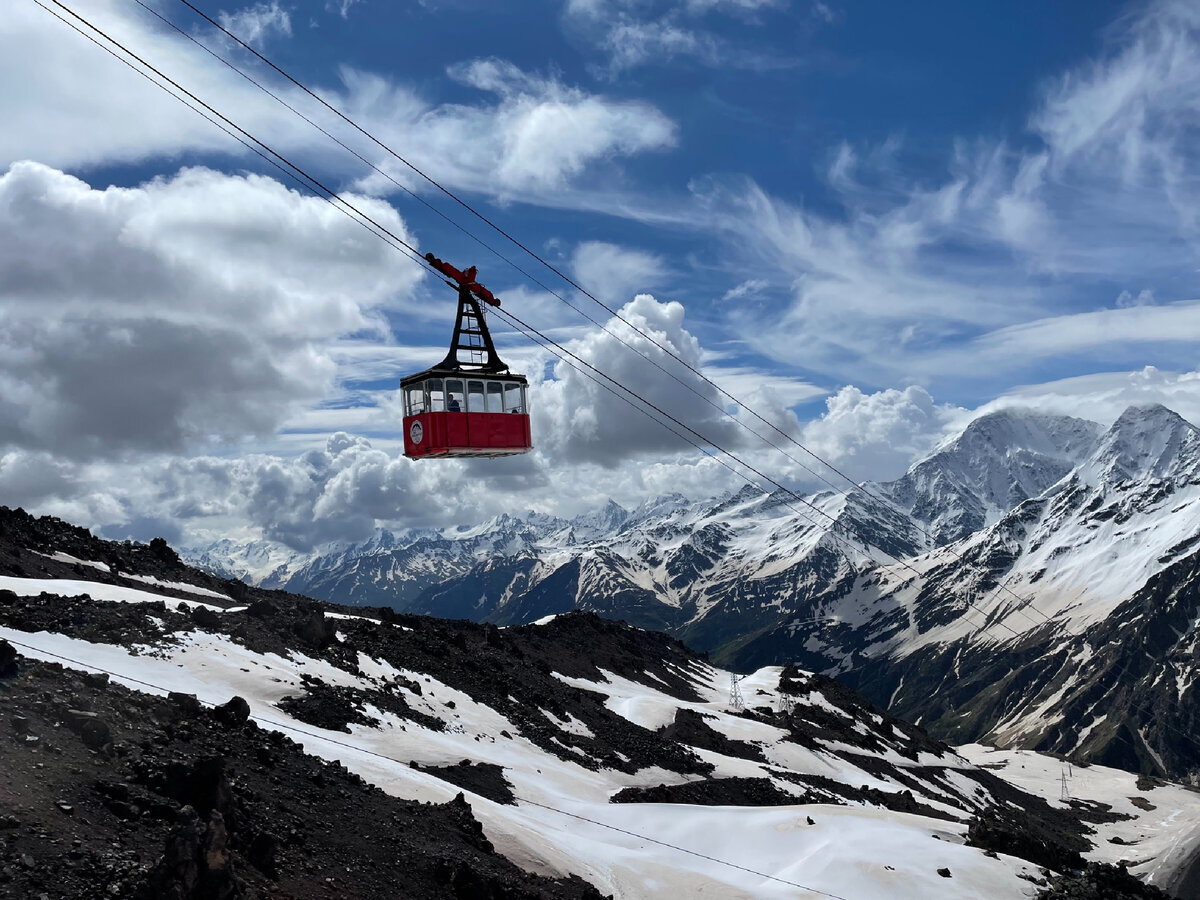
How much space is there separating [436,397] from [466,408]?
1319mm

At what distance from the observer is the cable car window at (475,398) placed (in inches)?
1455

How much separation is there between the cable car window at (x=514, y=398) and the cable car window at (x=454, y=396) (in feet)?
7.29

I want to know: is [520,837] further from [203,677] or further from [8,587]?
[8,587]

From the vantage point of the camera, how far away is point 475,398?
1463 inches

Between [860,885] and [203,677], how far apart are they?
34.0 m

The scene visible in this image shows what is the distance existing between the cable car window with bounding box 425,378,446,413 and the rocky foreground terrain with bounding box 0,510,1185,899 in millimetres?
14192

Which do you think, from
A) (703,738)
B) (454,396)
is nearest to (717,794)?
(703,738)

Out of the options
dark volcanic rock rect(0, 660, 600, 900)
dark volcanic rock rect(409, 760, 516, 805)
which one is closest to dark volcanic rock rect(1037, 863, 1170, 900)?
dark volcanic rock rect(0, 660, 600, 900)

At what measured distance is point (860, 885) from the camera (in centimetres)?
4138

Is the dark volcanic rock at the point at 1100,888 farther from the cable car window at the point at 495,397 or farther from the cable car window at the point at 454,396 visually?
the cable car window at the point at 454,396

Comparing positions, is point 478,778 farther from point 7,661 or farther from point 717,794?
point 7,661

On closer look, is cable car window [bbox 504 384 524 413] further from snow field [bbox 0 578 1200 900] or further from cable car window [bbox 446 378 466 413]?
snow field [bbox 0 578 1200 900]

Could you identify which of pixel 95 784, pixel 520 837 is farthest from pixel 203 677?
pixel 95 784

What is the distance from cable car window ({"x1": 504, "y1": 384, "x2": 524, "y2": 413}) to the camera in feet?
125
